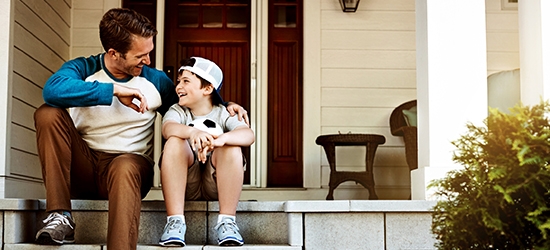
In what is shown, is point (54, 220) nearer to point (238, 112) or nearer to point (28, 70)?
point (238, 112)

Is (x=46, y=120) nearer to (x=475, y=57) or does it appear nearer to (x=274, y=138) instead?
(x=475, y=57)

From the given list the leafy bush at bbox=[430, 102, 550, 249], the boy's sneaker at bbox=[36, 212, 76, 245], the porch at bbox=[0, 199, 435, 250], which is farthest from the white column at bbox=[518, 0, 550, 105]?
the boy's sneaker at bbox=[36, 212, 76, 245]

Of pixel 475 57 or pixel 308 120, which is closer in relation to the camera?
pixel 475 57

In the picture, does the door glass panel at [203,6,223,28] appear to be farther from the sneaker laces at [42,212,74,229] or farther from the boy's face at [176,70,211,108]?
the sneaker laces at [42,212,74,229]

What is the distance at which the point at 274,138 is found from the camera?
193 inches

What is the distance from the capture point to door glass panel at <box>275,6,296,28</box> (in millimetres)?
4922

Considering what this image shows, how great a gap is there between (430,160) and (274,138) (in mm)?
2102

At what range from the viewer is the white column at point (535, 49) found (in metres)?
2.94

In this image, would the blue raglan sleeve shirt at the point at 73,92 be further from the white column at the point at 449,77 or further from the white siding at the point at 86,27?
the white siding at the point at 86,27

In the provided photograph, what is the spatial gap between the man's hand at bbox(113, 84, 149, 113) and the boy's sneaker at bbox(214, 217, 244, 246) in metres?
0.53

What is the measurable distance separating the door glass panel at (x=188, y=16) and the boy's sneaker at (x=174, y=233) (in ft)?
8.36

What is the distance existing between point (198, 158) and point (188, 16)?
244 cm

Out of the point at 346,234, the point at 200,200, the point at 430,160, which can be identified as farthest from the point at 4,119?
the point at 430,160

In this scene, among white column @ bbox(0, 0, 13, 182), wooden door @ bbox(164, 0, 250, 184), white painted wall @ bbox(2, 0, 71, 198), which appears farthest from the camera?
wooden door @ bbox(164, 0, 250, 184)
